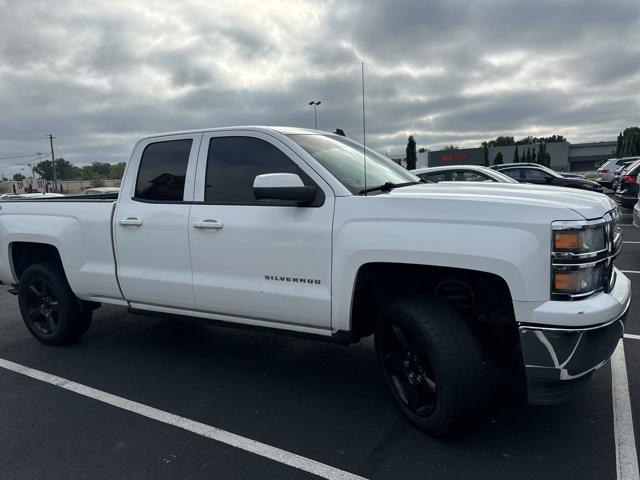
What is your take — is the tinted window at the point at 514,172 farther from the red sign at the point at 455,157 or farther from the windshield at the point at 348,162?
the red sign at the point at 455,157

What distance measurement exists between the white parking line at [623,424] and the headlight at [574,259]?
3.16 ft

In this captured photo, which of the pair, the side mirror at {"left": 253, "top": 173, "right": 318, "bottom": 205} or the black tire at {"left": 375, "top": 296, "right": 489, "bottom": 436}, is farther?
the side mirror at {"left": 253, "top": 173, "right": 318, "bottom": 205}

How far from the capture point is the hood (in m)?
2.75

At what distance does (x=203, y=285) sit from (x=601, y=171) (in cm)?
2206

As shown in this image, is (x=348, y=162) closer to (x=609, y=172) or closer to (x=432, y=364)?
(x=432, y=364)

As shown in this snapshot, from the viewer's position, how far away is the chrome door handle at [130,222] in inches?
163

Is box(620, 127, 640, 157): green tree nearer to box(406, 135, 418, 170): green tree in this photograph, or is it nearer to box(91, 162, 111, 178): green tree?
box(406, 135, 418, 170): green tree

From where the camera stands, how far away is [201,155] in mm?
4008

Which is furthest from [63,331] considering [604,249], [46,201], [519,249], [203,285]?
[604,249]

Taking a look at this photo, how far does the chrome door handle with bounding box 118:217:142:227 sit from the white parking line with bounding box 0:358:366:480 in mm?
1344

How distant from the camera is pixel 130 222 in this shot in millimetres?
4164

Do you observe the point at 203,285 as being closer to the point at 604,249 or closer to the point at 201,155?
the point at 201,155

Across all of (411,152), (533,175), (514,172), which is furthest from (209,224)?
(411,152)

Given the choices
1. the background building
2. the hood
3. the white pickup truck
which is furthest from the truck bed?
the background building
